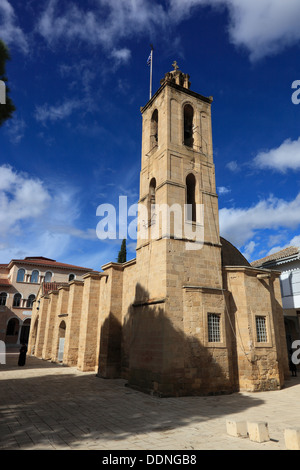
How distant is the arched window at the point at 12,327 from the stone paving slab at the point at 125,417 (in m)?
28.8

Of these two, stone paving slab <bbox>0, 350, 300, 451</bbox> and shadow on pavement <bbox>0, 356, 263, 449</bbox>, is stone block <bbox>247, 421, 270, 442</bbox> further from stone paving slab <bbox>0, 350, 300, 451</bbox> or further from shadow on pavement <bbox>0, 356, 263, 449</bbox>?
shadow on pavement <bbox>0, 356, 263, 449</bbox>

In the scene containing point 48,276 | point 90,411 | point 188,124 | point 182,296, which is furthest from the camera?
point 48,276

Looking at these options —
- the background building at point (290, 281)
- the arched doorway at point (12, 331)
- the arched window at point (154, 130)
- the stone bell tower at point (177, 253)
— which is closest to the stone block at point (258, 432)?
the stone bell tower at point (177, 253)

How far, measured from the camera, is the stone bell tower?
12883 mm

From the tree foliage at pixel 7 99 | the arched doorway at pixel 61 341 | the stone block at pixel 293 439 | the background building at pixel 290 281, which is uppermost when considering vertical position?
the tree foliage at pixel 7 99

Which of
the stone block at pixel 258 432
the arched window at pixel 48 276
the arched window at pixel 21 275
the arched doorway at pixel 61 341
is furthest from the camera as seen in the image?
the arched window at pixel 48 276

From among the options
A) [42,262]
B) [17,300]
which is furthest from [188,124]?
[17,300]

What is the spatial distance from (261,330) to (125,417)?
863 centimetres

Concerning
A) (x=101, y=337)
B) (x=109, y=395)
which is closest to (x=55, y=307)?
(x=101, y=337)

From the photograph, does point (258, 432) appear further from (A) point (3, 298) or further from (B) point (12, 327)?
(A) point (3, 298)

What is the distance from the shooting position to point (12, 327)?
4088cm

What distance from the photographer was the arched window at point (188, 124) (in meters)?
18.1

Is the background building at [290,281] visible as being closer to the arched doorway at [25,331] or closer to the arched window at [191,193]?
the arched window at [191,193]

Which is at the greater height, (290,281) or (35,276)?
(35,276)
